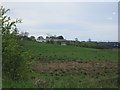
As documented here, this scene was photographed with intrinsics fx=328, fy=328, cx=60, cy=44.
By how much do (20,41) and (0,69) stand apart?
2.26 meters

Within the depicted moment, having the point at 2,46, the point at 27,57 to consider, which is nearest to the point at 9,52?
the point at 2,46

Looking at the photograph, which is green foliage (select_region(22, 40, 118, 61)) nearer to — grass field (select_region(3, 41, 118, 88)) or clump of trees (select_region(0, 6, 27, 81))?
grass field (select_region(3, 41, 118, 88))

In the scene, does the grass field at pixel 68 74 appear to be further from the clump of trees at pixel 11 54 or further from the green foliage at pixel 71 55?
the green foliage at pixel 71 55

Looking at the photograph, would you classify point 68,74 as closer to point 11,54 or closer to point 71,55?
point 11,54

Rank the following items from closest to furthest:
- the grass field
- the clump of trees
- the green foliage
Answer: the grass field, the clump of trees, the green foliage

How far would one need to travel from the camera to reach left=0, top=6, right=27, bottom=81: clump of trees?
11.8m

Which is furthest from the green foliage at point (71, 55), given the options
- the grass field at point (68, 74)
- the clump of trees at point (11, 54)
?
the clump of trees at point (11, 54)

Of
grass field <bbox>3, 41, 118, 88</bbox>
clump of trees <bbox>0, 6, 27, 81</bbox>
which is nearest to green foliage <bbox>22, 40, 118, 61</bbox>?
grass field <bbox>3, 41, 118, 88</bbox>

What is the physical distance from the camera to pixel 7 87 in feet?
26.9

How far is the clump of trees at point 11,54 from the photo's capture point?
11.8m

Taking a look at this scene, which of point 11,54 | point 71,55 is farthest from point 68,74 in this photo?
point 71,55

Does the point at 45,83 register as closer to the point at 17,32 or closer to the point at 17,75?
the point at 17,75

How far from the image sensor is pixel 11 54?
39.1 feet

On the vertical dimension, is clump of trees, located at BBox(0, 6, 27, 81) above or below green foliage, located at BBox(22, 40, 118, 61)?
above
